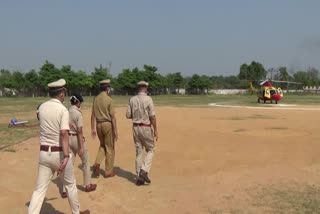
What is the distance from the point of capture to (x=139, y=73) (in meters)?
76.9

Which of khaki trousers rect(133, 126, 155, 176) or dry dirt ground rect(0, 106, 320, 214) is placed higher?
khaki trousers rect(133, 126, 155, 176)

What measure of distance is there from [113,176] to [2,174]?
7.81 feet

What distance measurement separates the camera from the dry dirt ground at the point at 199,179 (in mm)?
5035

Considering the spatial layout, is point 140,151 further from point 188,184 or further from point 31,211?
point 31,211

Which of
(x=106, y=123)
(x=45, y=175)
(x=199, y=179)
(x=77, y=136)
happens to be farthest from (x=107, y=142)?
(x=45, y=175)

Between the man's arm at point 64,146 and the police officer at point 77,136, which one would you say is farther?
the police officer at point 77,136

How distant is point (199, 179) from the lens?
650 centimetres

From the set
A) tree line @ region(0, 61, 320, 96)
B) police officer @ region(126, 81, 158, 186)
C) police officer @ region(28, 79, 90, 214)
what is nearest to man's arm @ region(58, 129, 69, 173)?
police officer @ region(28, 79, 90, 214)

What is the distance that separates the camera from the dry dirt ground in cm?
504

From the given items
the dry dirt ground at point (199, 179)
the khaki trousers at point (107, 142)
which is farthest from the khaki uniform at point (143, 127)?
the khaki trousers at point (107, 142)

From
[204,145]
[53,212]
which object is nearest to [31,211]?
[53,212]

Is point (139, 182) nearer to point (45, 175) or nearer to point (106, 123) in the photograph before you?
point (106, 123)

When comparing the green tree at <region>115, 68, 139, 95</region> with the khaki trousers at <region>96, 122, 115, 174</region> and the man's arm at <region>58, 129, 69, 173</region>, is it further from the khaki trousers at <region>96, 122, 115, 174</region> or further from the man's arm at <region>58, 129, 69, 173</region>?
the man's arm at <region>58, 129, 69, 173</region>

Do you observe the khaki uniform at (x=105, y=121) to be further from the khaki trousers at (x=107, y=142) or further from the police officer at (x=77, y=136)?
the police officer at (x=77, y=136)
